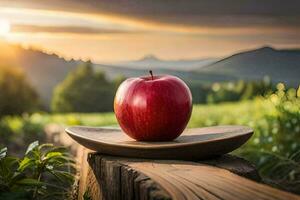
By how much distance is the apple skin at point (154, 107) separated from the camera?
8.22ft

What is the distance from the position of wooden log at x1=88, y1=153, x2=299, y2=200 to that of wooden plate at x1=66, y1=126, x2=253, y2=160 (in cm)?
4

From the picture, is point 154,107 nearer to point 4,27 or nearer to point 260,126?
point 260,126

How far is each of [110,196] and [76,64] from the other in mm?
5595

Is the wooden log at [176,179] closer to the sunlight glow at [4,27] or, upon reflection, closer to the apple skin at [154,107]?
the apple skin at [154,107]

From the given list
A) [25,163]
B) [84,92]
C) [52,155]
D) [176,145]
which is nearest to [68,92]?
[84,92]

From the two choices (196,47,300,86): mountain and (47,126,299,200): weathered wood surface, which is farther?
(196,47,300,86): mountain

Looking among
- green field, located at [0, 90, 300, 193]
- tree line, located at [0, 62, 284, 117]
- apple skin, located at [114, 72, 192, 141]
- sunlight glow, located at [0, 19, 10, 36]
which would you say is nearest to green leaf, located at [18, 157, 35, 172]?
apple skin, located at [114, 72, 192, 141]

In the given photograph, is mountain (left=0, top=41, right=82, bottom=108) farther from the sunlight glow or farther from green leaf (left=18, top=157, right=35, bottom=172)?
green leaf (left=18, top=157, right=35, bottom=172)

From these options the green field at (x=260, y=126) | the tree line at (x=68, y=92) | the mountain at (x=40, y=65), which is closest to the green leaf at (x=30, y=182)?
the green field at (x=260, y=126)

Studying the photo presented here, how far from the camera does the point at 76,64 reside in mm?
7895

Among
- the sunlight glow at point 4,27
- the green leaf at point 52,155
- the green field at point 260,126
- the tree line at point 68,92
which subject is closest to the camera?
the green leaf at point 52,155

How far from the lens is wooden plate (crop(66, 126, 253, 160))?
236cm

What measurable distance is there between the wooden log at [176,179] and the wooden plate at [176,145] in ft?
0.13

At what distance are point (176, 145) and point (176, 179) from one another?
1.05 feet
